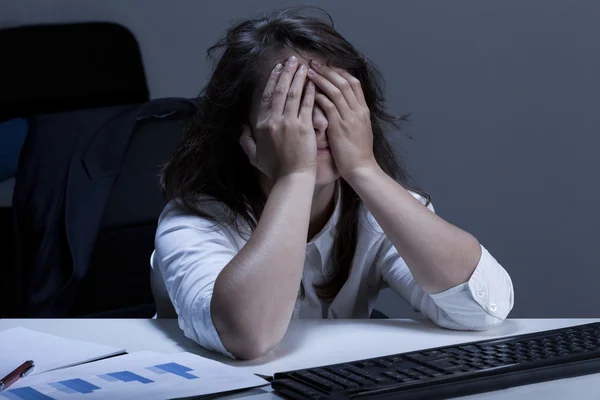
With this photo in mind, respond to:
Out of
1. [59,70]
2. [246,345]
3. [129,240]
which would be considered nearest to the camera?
[246,345]

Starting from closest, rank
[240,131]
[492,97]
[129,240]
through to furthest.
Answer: [240,131] → [129,240] → [492,97]

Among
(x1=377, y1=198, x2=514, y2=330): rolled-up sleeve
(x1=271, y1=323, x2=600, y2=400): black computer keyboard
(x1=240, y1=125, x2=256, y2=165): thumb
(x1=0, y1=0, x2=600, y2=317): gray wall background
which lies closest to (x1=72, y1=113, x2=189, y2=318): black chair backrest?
(x1=240, y1=125, x2=256, y2=165): thumb

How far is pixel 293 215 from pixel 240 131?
290 mm

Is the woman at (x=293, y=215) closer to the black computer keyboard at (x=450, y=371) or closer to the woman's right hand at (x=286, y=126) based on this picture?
the woman's right hand at (x=286, y=126)

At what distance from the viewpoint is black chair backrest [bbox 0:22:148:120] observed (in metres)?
2.41

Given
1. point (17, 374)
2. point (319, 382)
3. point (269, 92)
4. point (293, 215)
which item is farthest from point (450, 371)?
point (269, 92)

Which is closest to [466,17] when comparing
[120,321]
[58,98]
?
[58,98]

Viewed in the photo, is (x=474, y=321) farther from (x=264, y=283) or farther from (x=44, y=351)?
(x=44, y=351)

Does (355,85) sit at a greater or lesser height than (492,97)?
greater

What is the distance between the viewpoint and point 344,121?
130cm

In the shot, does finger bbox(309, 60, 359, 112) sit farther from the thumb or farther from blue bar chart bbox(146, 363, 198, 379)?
blue bar chart bbox(146, 363, 198, 379)

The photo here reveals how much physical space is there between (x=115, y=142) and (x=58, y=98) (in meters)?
0.82

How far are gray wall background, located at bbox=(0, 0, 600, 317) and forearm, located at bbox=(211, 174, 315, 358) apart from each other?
5.21 feet

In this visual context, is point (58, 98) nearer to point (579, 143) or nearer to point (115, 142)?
point (115, 142)
